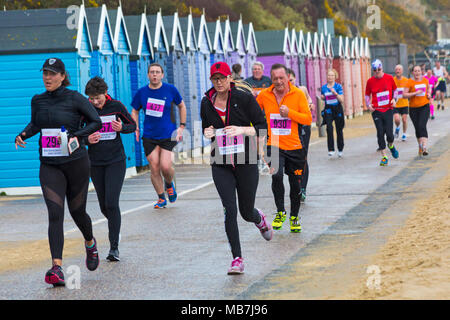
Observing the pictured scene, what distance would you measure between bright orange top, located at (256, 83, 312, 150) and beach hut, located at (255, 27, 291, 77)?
74.5ft

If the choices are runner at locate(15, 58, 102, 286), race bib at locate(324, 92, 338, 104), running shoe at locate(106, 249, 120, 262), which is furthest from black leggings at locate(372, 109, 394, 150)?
runner at locate(15, 58, 102, 286)

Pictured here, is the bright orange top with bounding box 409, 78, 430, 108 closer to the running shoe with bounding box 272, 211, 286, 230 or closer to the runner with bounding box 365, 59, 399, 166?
the runner with bounding box 365, 59, 399, 166

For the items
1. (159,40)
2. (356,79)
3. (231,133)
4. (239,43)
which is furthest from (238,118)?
(356,79)

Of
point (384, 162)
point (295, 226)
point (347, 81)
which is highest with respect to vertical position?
point (295, 226)

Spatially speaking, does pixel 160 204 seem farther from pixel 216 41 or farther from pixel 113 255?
pixel 216 41

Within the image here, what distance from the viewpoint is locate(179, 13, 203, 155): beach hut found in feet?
76.2

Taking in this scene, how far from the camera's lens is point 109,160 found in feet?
30.3

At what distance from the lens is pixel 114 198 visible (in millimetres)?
9109

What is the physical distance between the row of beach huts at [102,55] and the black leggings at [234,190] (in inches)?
355

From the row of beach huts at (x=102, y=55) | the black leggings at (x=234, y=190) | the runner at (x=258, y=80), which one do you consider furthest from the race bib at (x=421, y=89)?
the black leggings at (x=234, y=190)

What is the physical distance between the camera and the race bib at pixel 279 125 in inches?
415

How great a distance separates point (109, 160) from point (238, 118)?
5.52ft

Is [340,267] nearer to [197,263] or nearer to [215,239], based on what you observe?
[197,263]

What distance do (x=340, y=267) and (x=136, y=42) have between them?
1314cm
